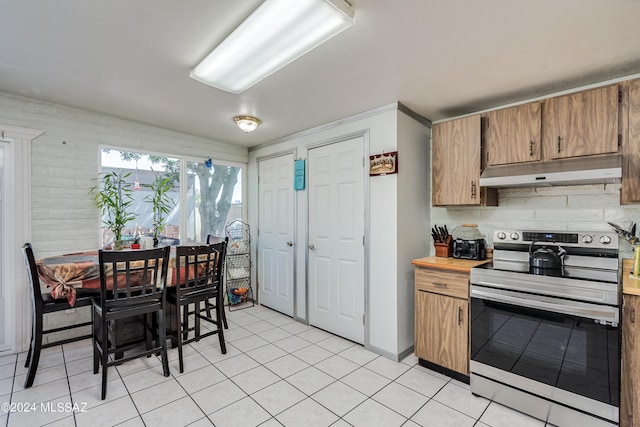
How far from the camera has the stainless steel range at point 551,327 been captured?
170 centimetres

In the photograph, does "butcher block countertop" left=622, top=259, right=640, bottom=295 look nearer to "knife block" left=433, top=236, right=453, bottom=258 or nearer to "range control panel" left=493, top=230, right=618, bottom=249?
"range control panel" left=493, top=230, right=618, bottom=249

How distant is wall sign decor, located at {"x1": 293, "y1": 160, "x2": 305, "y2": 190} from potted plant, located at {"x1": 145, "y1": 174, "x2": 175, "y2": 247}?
1488mm

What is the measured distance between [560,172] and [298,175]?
250 centimetres

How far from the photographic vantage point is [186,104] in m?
2.75

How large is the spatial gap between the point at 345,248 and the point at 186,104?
6.91 ft

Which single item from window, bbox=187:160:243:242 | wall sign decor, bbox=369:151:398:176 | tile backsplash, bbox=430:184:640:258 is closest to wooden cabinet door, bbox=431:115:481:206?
tile backsplash, bbox=430:184:640:258

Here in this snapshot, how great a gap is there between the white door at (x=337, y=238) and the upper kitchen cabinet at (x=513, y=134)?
1.13 meters

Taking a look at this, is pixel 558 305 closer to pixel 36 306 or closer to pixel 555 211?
pixel 555 211

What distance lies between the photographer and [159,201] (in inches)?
136

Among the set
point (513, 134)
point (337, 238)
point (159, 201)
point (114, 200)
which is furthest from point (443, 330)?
point (114, 200)

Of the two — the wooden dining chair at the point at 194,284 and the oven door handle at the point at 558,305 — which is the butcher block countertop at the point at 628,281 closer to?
the oven door handle at the point at 558,305

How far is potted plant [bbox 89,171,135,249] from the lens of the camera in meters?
2.99

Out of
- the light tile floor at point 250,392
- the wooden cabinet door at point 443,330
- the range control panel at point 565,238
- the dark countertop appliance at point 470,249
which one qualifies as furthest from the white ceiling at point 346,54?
the light tile floor at point 250,392

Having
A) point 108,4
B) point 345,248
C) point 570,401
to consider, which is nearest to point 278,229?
point 345,248
